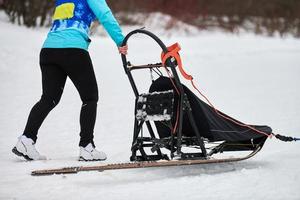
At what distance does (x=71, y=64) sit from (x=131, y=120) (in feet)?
8.76

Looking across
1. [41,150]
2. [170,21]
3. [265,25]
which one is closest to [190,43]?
[170,21]

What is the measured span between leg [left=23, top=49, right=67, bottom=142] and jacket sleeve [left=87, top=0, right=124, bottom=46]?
17.8 inches

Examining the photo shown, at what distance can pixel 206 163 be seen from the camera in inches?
153

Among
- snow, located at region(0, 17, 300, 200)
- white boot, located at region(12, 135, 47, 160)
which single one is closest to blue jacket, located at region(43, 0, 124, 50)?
white boot, located at region(12, 135, 47, 160)

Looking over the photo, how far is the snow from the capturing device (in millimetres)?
3445

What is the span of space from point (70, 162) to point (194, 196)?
1234 millimetres

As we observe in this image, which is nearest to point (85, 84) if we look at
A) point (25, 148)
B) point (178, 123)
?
point (25, 148)

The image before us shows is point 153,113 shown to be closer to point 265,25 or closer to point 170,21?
point 170,21

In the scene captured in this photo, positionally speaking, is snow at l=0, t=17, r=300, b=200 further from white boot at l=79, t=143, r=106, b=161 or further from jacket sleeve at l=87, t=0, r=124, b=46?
jacket sleeve at l=87, t=0, r=124, b=46

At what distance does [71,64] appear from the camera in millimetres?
4059

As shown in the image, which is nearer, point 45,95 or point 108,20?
point 108,20

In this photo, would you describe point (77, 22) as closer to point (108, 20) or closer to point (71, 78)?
point (108, 20)

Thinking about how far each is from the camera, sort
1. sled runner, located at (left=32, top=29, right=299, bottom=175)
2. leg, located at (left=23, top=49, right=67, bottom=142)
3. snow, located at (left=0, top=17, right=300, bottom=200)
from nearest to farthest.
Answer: snow, located at (left=0, top=17, right=300, bottom=200), sled runner, located at (left=32, top=29, right=299, bottom=175), leg, located at (left=23, top=49, right=67, bottom=142)

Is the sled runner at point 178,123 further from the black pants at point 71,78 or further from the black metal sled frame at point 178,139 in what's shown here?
the black pants at point 71,78
